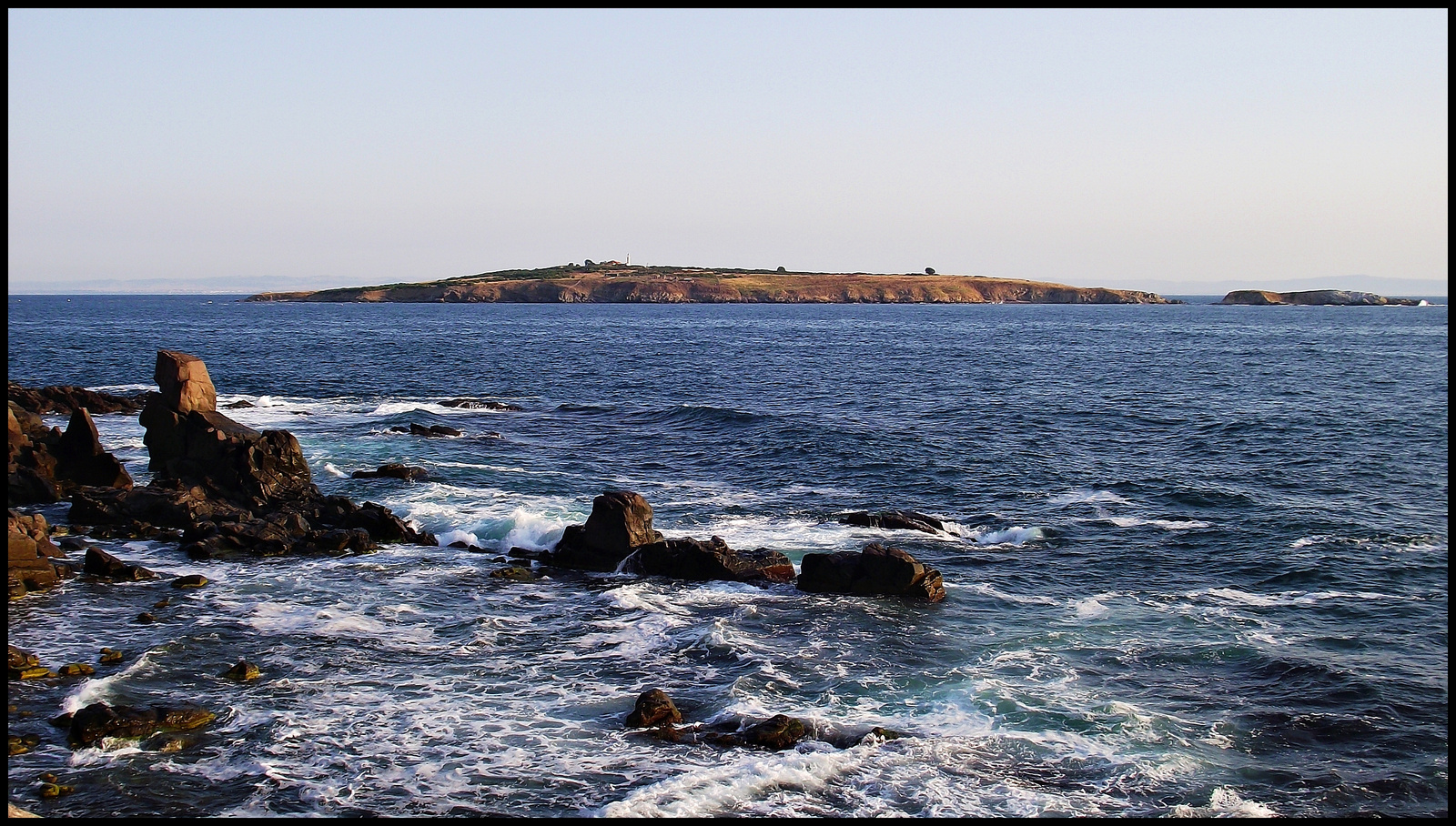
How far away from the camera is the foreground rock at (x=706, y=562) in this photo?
81.6 ft

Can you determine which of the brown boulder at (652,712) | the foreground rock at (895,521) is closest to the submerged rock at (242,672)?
the brown boulder at (652,712)

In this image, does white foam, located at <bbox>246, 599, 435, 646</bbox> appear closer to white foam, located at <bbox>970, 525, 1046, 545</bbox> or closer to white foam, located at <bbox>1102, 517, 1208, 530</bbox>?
white foam, located at <bbox>970, 525, 1046, 545</bbox>

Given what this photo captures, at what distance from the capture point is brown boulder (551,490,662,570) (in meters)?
26.0

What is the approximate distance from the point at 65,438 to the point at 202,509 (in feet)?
24.1

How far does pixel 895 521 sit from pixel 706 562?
7458mm

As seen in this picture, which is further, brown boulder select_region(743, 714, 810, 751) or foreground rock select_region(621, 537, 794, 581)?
foreground rock select_region(621, 537, 794, 581)

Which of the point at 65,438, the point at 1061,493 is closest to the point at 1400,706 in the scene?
the point at 1061,493

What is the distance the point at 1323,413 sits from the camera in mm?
50469

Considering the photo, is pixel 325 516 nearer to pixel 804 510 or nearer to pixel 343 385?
pixel 804 510

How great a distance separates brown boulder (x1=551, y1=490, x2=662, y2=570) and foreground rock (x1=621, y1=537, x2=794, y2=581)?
44 cm

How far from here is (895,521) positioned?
30062 millimetres

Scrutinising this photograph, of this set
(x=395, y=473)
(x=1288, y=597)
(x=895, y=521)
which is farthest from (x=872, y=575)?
(x=395, y=473)

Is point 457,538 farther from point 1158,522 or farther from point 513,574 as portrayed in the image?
point 1158,522

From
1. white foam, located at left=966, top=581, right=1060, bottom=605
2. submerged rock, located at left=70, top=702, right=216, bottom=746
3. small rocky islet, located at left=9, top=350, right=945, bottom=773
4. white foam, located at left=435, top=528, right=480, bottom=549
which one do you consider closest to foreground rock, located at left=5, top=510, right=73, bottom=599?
small rocky islet, located at left=9, top=350, right=945, bottom=773
